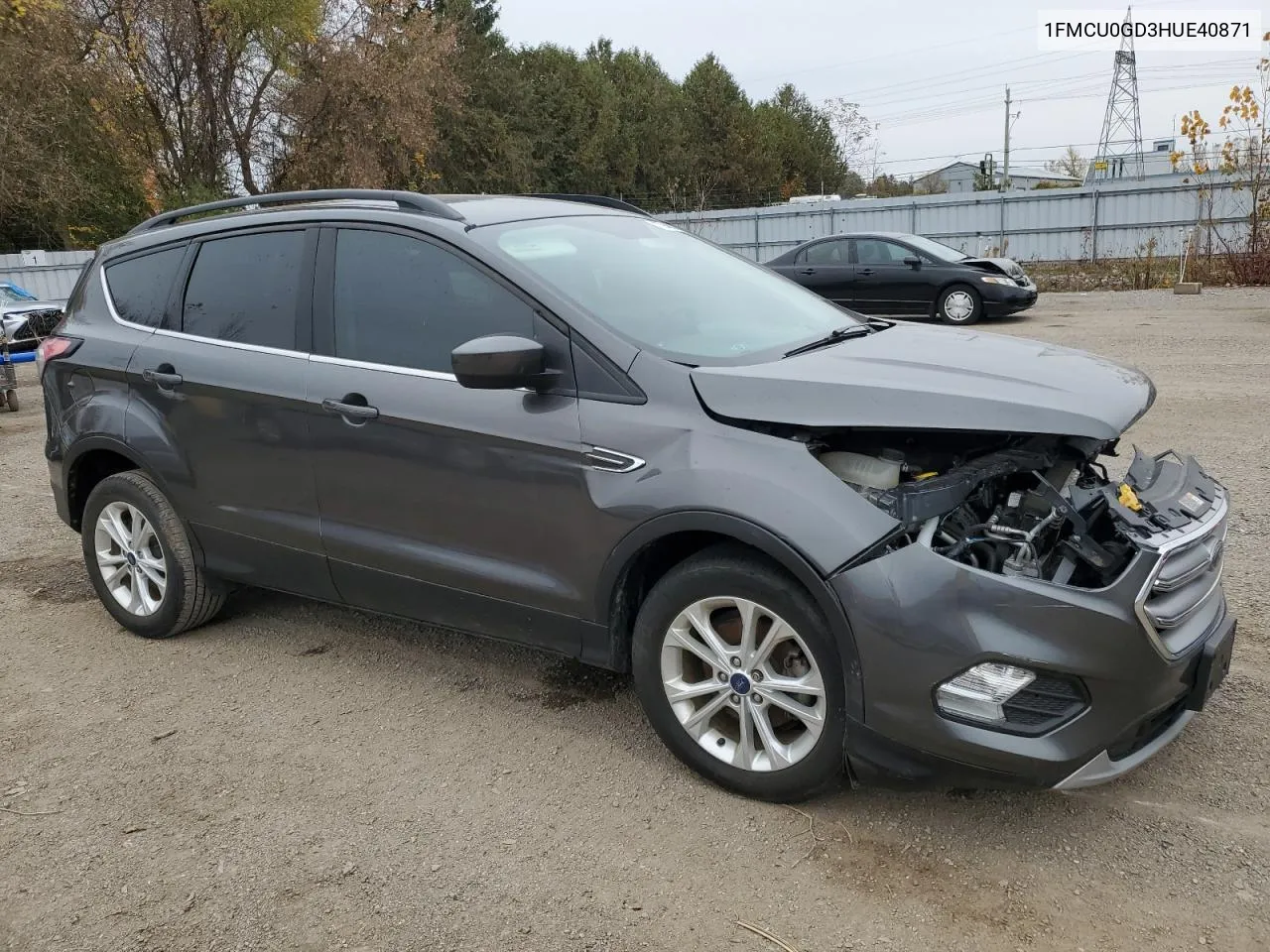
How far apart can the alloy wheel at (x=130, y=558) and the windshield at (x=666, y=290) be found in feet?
7.03

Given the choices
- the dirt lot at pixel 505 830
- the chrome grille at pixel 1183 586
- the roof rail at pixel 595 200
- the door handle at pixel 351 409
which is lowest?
the dirt lot at pixel 505 830

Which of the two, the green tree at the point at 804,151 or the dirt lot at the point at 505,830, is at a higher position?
the green tree at the point at 804,151

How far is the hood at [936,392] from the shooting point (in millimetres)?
2639

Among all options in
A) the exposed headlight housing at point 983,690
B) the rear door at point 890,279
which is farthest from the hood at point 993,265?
the exposed headlight housing at point 983,690

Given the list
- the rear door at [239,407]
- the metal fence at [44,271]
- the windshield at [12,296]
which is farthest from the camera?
the metal fence at [44,271]

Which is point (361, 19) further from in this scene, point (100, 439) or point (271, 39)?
point (100, 439)

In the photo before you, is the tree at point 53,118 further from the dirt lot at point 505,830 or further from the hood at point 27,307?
the dirt lot at point 505,830

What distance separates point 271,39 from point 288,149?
9.85 feet

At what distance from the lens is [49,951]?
254 centimetres

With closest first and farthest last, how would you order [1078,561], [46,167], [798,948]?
1. [798,948]
2. [1078,561]
3. [46,167]

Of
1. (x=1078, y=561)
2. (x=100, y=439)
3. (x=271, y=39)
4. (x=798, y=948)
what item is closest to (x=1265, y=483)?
(x=1078, y=561)

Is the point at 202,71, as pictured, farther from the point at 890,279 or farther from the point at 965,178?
the point at 965,178

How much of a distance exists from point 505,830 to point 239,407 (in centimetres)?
196

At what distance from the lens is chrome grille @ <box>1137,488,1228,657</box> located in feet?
8.22
